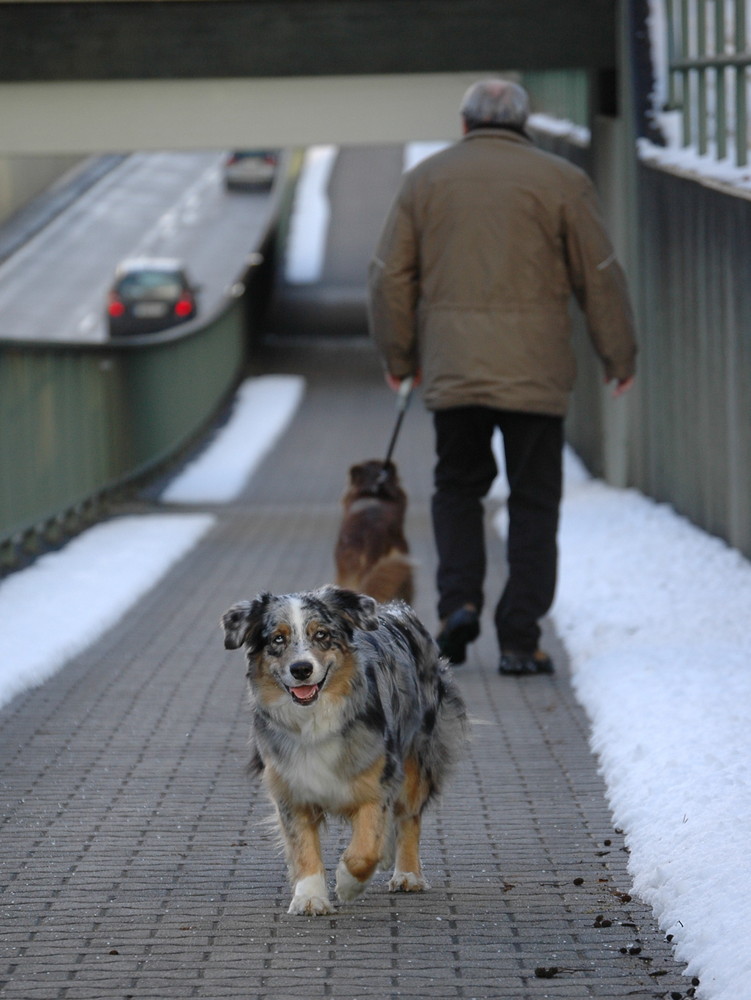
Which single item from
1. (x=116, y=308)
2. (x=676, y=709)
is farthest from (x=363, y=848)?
(x=116, y=308)

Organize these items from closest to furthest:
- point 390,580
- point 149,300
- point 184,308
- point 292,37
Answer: point 390,580
point 292,37
point 149,300
point 184,308

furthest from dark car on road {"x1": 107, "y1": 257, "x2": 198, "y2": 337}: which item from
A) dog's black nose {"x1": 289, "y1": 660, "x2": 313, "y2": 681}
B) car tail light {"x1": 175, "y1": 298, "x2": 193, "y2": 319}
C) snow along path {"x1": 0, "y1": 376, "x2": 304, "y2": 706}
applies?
dog's black nose {"x1": 289, "y1": 660, "x2": 313, "y2": 681}

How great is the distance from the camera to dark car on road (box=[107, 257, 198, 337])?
126 feet

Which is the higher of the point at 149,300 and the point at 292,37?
the point at 292,37

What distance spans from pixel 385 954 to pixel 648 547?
23.5ft

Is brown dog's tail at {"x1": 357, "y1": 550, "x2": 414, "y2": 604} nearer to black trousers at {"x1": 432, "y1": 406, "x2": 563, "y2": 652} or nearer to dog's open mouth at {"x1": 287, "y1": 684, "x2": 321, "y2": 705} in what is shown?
black trousers at {"x1": 432, "y1": 406, "x2": 563, "y2": 652}

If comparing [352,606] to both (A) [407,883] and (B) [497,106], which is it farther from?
(B) [497,106]

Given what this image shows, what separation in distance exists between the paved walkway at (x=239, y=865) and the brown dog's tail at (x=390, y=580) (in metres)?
0.45

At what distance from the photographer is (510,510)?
816 centimetres

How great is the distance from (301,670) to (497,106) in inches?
159

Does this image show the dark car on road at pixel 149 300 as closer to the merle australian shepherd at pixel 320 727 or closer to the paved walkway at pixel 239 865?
the paved walkway at pixel 239 865

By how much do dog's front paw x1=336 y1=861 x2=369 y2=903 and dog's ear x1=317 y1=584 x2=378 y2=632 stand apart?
2.02 ft

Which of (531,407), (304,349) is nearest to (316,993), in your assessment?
(531,407)

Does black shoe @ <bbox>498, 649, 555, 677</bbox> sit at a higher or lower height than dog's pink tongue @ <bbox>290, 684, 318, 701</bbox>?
lower
